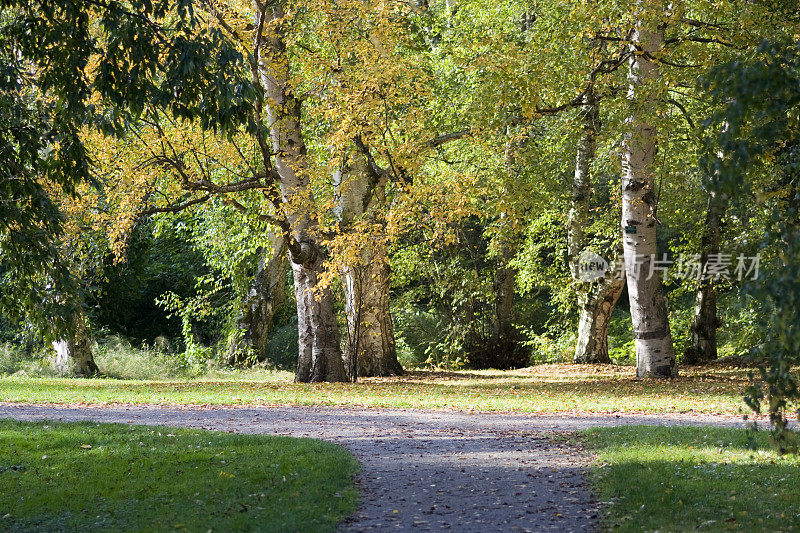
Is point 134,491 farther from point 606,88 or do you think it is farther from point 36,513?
point 606,88

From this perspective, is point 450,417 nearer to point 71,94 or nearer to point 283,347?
point 71,94

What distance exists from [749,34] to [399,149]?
6.21 m

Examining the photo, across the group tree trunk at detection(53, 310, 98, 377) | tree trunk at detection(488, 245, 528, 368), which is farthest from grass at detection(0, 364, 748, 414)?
tree trunk at detection(488, 245, 528, 368)

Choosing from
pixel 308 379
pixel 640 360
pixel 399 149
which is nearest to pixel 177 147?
pixel 399 149

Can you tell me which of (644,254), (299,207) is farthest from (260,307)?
(644,254)

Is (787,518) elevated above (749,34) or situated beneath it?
situated beneath

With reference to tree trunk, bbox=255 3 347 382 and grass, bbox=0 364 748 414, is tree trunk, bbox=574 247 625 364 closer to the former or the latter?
grass, bbox=0 364 748 414

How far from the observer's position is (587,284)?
69.9 ft

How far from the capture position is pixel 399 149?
15.2 meters

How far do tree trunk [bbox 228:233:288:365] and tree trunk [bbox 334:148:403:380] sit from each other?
4703 mm

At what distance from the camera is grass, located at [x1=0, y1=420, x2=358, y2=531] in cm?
596

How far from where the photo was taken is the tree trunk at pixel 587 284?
20.7 meters

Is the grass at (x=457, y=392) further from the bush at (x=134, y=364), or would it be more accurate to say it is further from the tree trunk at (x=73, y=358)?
the bush at (x=134, y=364)

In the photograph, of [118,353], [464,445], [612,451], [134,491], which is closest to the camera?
[134,491]
